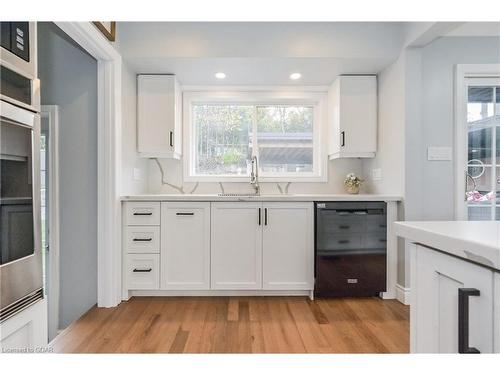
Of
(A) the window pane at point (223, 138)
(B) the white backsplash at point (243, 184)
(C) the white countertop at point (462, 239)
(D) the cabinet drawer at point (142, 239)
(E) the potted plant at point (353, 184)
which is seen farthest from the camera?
(A) the window pane at point (223, 138)

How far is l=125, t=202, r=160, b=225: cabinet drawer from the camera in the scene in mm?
2529

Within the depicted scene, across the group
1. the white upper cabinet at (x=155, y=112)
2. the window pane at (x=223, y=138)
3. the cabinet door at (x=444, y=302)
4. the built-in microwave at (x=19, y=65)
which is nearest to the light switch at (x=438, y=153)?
the window pane at (x=223, y=138)

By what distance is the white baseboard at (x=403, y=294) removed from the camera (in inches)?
96.5

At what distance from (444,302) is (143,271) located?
233 cm

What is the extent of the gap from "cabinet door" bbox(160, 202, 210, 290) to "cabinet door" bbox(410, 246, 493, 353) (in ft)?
6.31

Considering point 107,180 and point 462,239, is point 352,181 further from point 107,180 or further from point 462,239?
point 462,239

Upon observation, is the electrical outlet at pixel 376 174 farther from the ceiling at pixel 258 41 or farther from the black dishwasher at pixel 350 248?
the ceiling at pixel 258 41

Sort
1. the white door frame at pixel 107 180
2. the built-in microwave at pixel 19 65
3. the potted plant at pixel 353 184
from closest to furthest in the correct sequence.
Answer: the built-in microwave at pixel 19 65
the white door frame at pixel 107 180
the potted plant at pixel 353 184

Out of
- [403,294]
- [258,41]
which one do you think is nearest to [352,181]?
[403,294]

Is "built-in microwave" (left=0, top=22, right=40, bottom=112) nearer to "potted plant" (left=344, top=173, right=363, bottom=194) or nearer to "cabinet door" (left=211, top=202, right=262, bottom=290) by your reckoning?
"cabinet door" (left=211, top=202, right=262, bottom=290)

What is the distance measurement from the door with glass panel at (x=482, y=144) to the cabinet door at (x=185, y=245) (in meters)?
2.39

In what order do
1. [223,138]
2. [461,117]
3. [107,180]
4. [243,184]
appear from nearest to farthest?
[107,180] < [461,117] < [243,184] < [223,138]

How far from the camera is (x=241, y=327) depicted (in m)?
2.05

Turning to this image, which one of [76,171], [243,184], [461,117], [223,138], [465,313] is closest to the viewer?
[465,313]
